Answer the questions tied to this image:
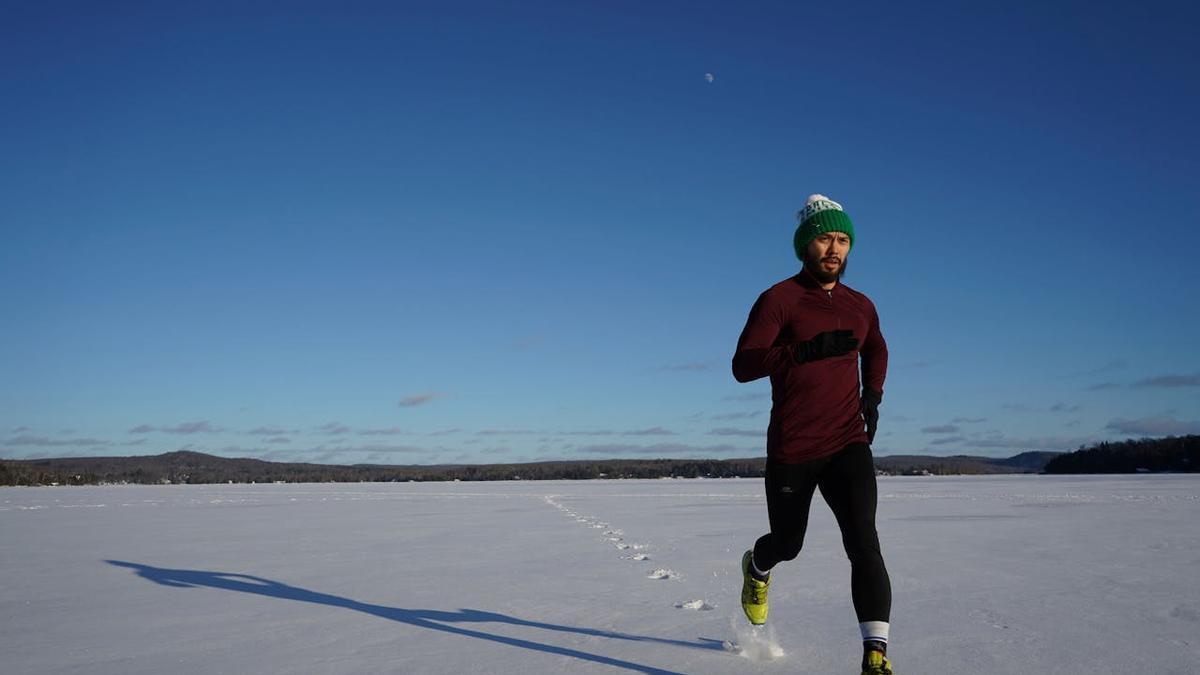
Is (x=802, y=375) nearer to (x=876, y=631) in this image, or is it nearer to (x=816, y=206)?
(x=816, y=206)

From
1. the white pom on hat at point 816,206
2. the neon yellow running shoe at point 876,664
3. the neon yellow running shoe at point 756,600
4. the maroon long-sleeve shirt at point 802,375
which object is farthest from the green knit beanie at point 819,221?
the neon yellow running shoe at point 876,664

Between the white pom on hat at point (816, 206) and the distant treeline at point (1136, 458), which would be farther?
the distant treeline at point (1136, 458)

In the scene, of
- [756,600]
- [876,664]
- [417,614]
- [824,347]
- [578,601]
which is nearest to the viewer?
[876,664]

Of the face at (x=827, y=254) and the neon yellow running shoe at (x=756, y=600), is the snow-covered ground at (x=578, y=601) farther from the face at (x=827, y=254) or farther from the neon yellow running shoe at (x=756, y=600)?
the face at (x=827, y=254)

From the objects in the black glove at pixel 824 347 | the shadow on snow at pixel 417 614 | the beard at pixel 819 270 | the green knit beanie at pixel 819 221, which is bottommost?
the shadow on snow at pixel 417 614

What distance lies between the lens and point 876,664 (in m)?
2.89

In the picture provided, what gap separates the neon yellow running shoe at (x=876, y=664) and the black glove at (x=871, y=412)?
2.97ft

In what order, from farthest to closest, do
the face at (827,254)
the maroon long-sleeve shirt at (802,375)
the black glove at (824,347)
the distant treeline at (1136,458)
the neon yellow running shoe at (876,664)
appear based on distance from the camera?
the distant treeline at (1136,458) → the face at (827,254) → the maroon long-sleeve shirt at (802,375) → the black glove at (824,347) → the neon yellow running shoe at (876,664)

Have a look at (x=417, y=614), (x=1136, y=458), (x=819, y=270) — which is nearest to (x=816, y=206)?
(x=819, y=270)

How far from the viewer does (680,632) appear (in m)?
4.03

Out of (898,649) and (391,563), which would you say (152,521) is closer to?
(391,563)

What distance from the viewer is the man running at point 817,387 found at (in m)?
3.35

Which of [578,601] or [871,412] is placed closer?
[871,412]

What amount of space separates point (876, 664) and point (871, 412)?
3.51 ft
